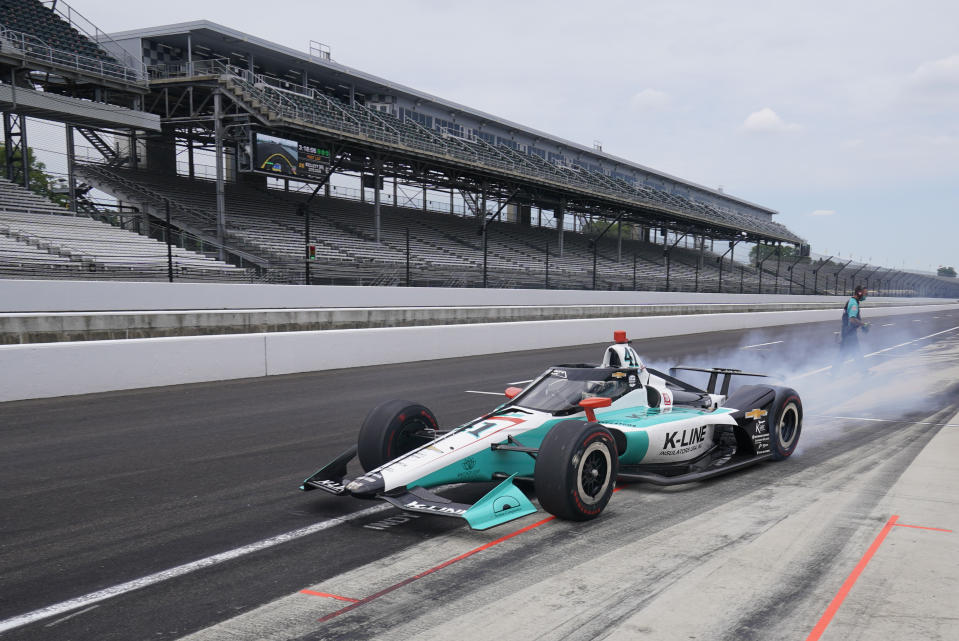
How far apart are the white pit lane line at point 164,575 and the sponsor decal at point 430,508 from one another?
661 millimetres

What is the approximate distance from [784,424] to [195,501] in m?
5.41

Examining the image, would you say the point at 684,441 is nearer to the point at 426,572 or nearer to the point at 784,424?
the point at 784,424

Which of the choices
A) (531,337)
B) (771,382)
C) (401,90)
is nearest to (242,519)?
(771,382)

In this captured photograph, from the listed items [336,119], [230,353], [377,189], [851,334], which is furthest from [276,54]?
[851,334]

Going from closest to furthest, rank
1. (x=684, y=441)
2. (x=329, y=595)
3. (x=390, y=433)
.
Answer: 1. (x=329, y=595)
2. (x=390, y=433)
3. (x=684, y=441)

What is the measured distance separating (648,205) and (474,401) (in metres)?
40.6

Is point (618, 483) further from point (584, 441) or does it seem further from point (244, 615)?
point (244, 615)

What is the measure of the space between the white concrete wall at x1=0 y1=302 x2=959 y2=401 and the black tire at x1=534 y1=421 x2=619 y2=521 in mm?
7628

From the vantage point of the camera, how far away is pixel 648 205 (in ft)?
156

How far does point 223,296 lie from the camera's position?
1616cm

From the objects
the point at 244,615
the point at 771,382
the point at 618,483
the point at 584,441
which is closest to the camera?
the point at 244,615

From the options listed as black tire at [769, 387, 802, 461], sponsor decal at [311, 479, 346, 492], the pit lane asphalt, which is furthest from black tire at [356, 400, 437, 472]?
black tire at [769, 387, 802, 461]

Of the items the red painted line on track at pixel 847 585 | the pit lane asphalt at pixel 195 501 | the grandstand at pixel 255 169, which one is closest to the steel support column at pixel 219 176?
the grandstand at pixel 255 169

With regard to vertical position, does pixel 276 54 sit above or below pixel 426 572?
above
